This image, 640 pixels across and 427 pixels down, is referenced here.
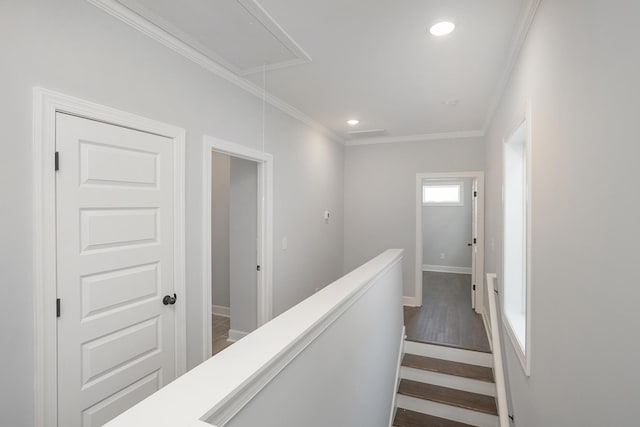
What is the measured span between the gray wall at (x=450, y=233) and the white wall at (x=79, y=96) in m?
5.32

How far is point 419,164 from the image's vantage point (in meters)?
4.80

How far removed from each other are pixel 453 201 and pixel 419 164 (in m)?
3.09

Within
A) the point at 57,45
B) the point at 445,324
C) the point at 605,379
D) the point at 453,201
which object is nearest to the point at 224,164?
the point at 57,45

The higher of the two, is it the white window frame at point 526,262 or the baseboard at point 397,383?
the white window frame at point 526,262

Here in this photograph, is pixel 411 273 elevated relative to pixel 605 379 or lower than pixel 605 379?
lower

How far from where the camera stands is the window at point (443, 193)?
7.34m

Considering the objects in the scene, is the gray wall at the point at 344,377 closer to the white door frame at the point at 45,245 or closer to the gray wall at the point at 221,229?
the white door frame at the point at 45,245

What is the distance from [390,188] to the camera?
16.3 feet

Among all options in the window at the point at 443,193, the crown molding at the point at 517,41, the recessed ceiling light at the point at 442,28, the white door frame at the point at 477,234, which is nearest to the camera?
the crown molding at the point at 517,41

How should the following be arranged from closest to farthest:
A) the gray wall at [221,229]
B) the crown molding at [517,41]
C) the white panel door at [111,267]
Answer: the white panel door at [111,267]
the crown molding at [517,41]
the gray wall at [221,229]

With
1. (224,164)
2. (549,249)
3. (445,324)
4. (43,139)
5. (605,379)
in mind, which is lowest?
(445,324)

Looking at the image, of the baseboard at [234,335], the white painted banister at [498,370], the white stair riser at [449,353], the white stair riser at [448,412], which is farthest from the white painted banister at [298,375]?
the baseboard at [234,335]

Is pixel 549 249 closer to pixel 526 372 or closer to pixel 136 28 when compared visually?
pixel 526 372

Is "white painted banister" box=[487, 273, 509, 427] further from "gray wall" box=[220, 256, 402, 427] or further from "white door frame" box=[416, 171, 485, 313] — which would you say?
"white door frame" box=[416, 171, 485, 313]
